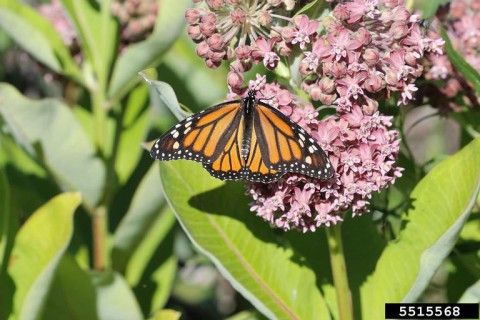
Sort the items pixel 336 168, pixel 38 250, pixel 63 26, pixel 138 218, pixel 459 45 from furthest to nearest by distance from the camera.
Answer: pixel 63 26 → pixel 138 218 → pixel 459 45 → pixel 38 250 → pixel 336 168

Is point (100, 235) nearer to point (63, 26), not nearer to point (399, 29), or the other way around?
point (63, 26)

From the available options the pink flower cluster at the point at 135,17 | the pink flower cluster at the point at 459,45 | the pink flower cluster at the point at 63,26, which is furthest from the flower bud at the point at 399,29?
the pink flower cluster at the point at 63,26

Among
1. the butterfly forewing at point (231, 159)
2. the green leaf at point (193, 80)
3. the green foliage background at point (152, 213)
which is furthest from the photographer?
the green leaf at point (193, 80)

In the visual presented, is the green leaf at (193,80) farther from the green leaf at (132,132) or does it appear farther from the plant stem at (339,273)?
the plant stem at (339,273)

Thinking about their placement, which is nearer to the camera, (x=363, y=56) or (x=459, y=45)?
(x=363, y=56)

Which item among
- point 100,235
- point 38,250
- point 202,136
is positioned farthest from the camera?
point 100,235

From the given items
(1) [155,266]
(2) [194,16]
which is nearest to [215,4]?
(2) [194,16]
